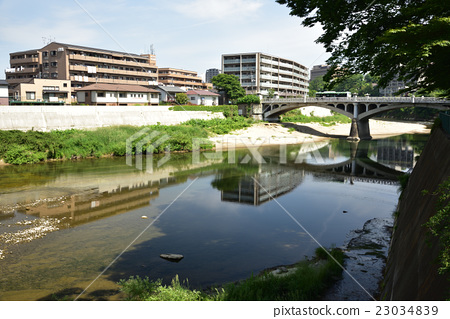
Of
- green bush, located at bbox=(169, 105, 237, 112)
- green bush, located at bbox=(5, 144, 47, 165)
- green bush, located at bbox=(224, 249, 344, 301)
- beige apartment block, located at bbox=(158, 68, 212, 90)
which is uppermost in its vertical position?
beige apartment block, located at bbox=(158, 68, 212, 90)

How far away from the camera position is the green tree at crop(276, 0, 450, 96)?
8.92m

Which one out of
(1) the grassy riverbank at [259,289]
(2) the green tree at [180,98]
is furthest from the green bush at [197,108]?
(1) the grassy riverbank at [259,289]

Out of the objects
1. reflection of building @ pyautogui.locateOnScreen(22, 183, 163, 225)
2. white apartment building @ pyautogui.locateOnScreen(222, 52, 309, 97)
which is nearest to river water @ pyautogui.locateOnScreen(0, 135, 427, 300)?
reflection of building @ pyautogui.locateOnScreen(22, 183, 163, 225)

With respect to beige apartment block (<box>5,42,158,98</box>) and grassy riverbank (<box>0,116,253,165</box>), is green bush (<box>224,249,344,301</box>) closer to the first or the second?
grassy riverbank (<box>0,116,253,165</box>)

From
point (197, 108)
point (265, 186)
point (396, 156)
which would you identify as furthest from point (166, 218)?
point (197, 108)

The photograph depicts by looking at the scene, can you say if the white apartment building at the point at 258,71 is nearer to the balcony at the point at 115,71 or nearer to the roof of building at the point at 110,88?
the balcony at the point at 115,71

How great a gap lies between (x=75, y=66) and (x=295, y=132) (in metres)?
47.1

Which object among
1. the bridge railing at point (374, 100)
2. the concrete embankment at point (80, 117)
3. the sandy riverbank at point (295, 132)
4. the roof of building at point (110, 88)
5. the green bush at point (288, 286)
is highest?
the roof of building at point (110, 88)

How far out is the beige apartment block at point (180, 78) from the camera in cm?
10838

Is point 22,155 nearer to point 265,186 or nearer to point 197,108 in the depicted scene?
point 265,186

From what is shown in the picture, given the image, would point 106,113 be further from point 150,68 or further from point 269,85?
point 269,85

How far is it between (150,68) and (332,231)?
261 ft

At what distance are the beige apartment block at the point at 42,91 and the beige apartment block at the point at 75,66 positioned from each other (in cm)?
355

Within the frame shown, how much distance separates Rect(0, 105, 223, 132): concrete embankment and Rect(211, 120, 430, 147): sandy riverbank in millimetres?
9651
